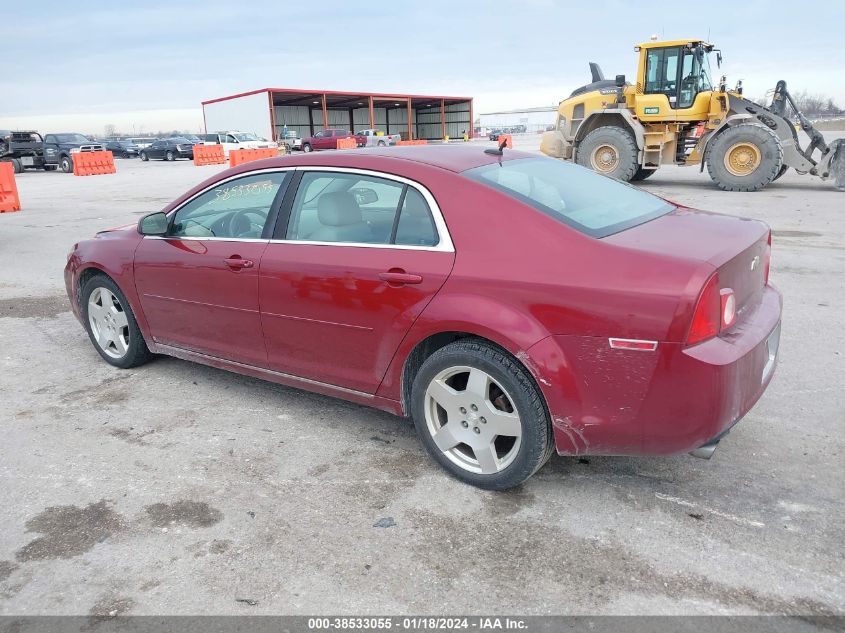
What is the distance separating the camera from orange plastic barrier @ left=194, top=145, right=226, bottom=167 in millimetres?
31312

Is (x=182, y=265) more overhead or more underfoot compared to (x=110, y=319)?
more overhead

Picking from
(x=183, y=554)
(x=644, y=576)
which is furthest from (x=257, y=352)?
(x=644, y=576)

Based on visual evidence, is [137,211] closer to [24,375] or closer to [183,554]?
[24,375]

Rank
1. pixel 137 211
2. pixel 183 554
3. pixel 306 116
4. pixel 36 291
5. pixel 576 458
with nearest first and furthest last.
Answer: pixel 183 554
pixel 576 458
pixel 36 291
pixel 137 211
pixel 306 116

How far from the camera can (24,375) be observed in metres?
4.80

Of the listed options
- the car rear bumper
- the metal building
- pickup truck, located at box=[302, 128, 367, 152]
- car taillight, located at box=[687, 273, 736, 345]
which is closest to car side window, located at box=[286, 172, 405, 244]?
the car rear bumper

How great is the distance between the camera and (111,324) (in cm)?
480

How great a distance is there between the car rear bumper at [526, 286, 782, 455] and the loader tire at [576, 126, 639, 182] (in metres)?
13.2

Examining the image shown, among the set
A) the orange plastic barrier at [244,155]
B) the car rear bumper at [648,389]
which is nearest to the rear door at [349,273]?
the car rear bumper at [648,389]

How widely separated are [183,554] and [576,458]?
191 centimetres

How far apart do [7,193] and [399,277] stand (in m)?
15.3

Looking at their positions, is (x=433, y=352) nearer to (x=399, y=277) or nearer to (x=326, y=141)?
(x=399, y=277)

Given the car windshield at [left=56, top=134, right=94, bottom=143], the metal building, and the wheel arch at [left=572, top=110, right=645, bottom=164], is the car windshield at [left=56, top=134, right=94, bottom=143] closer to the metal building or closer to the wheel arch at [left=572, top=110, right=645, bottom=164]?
the metal building

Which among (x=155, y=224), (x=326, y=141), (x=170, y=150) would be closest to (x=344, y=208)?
(x=155, y=224)
